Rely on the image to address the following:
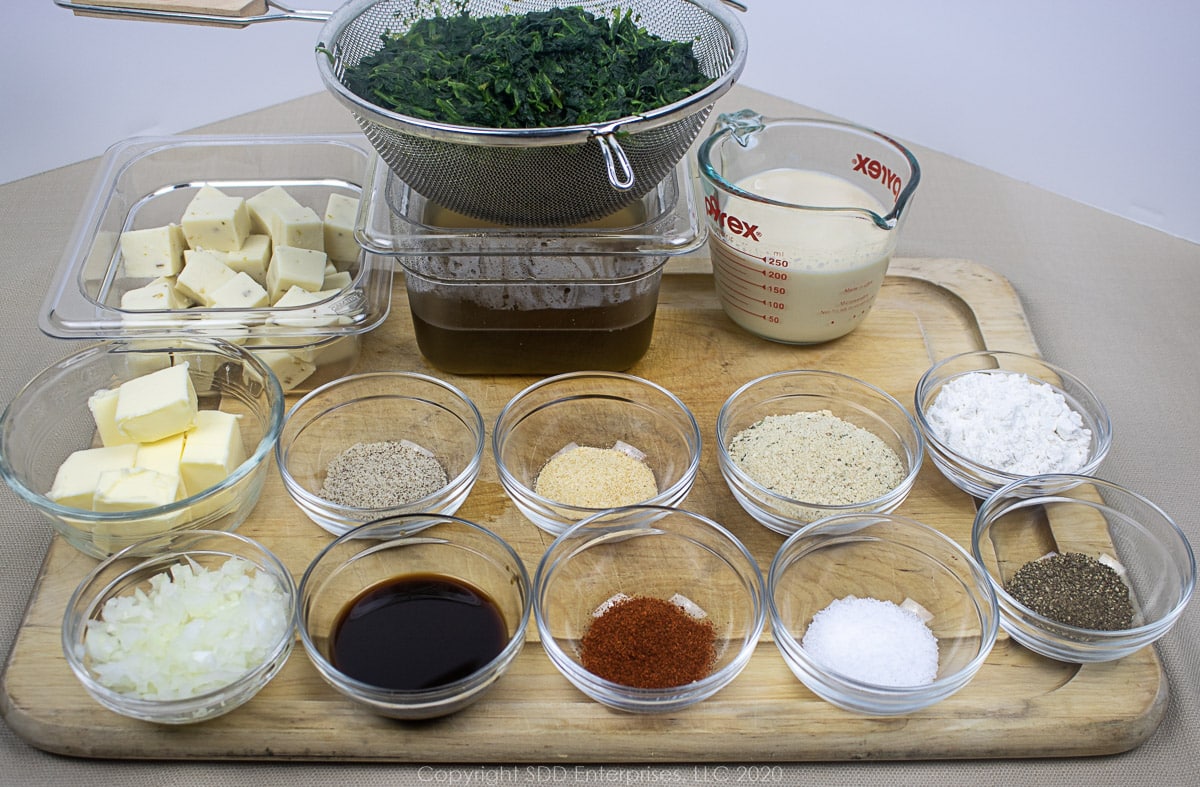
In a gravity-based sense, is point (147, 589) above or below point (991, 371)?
below

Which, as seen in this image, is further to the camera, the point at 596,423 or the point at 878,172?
the point at 878,172

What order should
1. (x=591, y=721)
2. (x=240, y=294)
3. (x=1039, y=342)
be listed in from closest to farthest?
1. (x=591, y=721)
2. (x=240, y=294)
3. (x=1039, y=342)

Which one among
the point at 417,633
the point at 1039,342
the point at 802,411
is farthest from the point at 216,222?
the point at 1039,342

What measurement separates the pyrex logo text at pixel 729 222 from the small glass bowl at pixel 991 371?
1.58 ft

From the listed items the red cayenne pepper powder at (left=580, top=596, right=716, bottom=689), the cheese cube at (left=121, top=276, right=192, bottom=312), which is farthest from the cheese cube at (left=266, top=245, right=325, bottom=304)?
the red cayenne pepper powder at (left=580, top=596, right=716, bottom=689)

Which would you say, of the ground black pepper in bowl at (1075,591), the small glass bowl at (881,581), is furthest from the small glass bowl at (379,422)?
the ground black pepper in bowl at (1075,591)

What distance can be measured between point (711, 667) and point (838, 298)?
927mm

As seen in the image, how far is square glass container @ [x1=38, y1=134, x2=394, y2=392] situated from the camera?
2090 mm

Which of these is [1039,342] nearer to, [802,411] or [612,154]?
[802,411]

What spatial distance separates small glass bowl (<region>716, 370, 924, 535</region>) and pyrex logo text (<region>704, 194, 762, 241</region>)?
31cm

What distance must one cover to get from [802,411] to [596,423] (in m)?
0.44

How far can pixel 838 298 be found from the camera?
7.32 feet

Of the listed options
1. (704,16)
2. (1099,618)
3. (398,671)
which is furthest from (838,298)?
(398,671)

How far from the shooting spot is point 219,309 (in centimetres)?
210
